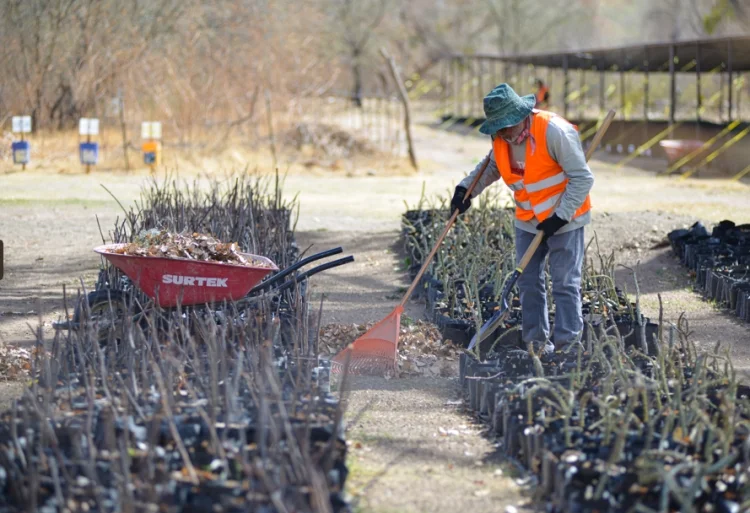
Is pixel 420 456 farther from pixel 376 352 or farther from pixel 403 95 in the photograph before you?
pixel 403 95

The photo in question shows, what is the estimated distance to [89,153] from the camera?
15.2 m

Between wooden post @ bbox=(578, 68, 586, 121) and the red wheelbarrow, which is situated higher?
wooden post @ bbox=(578, 68, 586, 121)

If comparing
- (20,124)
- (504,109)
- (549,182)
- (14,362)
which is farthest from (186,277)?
(20,124)

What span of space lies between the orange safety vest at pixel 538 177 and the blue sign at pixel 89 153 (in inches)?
456

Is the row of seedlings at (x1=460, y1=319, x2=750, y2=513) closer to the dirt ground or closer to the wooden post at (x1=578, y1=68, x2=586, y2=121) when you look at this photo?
the dirt ground

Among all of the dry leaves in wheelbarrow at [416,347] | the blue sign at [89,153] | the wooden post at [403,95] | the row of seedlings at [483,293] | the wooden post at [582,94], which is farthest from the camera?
the wooden post at [582,94]

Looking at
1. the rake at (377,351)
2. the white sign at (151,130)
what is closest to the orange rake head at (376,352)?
the rake at (377,351)

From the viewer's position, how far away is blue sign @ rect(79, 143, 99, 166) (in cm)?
1522

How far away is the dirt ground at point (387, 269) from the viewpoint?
3525 mm

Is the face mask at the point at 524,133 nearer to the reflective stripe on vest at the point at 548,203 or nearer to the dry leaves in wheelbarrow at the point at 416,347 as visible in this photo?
the reflective stripe on vest at the point at 548,203

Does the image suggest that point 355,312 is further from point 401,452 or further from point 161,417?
point 161,417

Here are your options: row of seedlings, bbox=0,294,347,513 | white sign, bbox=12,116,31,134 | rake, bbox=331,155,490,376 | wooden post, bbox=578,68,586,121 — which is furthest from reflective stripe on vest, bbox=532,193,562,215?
wooden post, bbox=578,68,586,121

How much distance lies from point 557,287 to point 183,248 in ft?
6.33

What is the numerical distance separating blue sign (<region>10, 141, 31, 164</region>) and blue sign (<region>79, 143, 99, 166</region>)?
3.26ft
